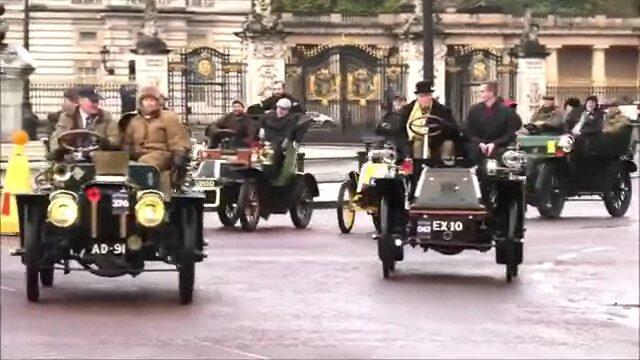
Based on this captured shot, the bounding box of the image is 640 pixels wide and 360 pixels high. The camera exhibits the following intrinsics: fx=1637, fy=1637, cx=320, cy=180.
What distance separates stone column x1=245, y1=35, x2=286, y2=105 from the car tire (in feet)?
79.4

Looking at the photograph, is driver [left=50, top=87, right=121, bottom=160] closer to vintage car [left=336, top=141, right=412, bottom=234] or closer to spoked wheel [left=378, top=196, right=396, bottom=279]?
spoked wheel [left=378, top=196, right=396, bottom=279]

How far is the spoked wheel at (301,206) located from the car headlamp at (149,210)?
8.97 metres

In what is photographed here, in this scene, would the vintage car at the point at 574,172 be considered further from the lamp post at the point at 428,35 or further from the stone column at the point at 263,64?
the stone column at the point at 263,64

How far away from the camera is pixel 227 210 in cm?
2205

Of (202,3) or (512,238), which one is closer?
(512,238)

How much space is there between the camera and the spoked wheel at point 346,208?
20969 mm

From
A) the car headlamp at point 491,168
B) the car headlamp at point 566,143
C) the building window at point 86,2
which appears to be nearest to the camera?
the car headlamp at point 491,168

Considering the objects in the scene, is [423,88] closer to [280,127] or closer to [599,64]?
[280,127]

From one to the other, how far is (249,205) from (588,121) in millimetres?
5534

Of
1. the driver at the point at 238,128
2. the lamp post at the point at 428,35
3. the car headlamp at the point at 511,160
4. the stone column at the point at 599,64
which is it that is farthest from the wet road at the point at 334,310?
the stone column at the point at 599,64

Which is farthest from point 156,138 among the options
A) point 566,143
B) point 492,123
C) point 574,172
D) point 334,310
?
point 574,172

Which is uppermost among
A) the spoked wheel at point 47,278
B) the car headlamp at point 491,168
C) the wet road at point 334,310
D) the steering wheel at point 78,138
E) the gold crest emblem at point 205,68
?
the gold crest emblem at point 205,68

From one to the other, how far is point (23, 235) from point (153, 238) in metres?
1.03

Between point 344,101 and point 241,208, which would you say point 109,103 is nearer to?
point 344,101
